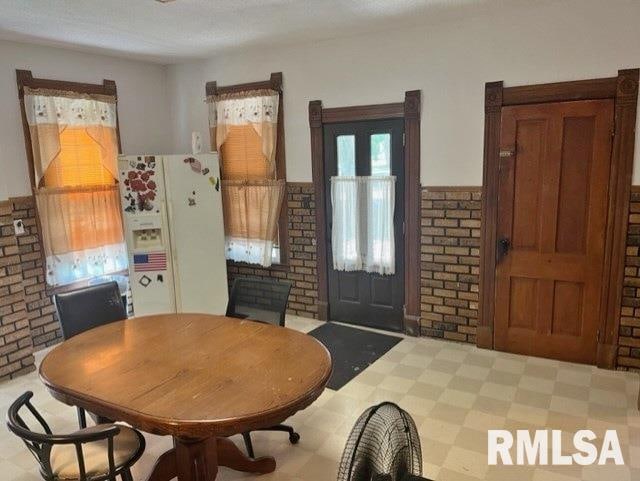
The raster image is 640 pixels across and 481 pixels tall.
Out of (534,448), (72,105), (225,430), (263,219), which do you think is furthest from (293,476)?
(72,105)

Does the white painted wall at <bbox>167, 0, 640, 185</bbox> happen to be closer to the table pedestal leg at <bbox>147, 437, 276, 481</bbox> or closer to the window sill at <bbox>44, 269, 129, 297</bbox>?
the window sill at <bbox>44, 269, 129, 297</bbox>

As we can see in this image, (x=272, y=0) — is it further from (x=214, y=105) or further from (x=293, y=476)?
(x=293, y=476)

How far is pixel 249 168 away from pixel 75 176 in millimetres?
1595

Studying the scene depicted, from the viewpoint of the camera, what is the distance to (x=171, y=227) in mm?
4355

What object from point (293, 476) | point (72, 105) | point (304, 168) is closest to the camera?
point (293, 476)

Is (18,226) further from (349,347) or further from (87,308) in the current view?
(349,347)

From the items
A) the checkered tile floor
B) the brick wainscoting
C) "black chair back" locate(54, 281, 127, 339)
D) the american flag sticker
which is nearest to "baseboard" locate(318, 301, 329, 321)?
the brick wainscoting

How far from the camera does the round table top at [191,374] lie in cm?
169

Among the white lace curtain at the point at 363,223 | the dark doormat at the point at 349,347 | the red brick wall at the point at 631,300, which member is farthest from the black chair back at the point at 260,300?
the red brick wall at the point at 631,300

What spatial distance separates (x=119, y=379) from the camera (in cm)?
197

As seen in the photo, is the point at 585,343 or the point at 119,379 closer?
the point at 119,379

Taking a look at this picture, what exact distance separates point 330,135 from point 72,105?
91.3 inches

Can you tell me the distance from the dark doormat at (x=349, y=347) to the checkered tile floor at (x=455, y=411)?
0.09m

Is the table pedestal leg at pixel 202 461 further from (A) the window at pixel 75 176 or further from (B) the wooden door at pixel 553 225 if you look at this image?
(A) the window at pixel 75 176
